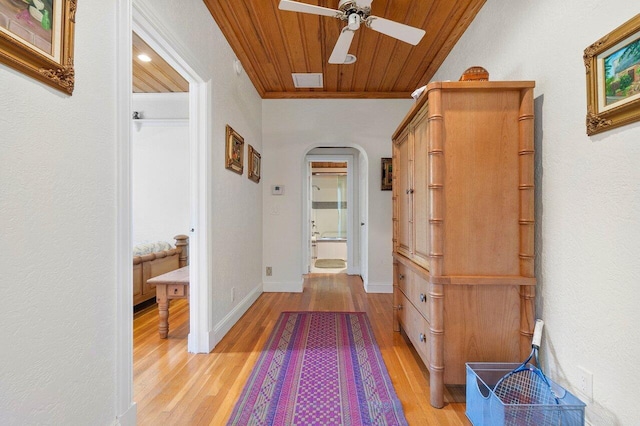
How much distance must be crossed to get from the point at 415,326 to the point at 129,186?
1812 mm

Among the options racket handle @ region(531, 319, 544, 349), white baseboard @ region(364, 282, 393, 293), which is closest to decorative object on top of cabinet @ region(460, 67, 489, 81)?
racket handle @ region(531, 319, 544, 349)

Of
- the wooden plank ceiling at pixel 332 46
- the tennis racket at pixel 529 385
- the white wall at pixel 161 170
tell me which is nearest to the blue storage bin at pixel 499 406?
the tennis racket at pixel 529 385

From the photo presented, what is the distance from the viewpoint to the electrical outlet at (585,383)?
1.23m

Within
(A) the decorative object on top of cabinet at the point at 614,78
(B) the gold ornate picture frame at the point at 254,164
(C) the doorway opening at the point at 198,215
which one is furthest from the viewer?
(B) the gold ornate picture frame at the point at 254,164

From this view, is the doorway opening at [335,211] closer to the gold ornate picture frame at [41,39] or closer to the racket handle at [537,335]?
the racket handle at [537,335]

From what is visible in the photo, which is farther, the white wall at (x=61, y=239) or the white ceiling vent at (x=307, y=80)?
the white ceiling vent at (x=307, y=80)

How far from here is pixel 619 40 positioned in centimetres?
109

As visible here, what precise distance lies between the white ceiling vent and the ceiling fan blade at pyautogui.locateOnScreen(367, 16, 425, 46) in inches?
56.4

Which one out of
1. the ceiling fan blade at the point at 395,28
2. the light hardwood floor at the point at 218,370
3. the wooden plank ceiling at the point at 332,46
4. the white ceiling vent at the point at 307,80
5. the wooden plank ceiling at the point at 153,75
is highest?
the wooden plank ceiling at the point at 153,75

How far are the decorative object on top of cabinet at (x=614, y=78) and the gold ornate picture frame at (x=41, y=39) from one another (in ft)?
Answer: 6.37

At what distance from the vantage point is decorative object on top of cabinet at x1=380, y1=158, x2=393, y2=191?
12.3 ft

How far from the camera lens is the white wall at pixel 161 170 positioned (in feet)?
13.3

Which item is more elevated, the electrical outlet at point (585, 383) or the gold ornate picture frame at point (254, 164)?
the gold ornate picture frame at point (254, 164)

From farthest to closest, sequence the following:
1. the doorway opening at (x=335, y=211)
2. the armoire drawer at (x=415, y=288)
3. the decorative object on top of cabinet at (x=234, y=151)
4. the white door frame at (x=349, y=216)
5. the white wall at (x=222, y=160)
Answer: the white door frame at (x=349, y=216), the doorway opening at (x=335, y=211), the decorative object on top of cabinet at (x=234, y=151), the white wall at (x=222, y=160), the armoire drawer at (x=415, y=288)
